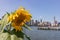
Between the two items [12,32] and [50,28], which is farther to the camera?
[50,28]

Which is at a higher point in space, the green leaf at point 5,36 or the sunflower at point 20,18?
the sunflower at point 20,18

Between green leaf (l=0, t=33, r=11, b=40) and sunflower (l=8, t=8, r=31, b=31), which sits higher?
sunflower (l=8, t=8, r=31, b=31)

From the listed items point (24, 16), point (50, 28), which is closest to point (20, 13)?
point (24, 16)

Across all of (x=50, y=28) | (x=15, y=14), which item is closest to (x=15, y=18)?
(x=15, y=14)

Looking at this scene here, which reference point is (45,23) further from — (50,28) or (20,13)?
(20,13)

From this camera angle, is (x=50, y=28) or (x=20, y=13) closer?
(x=20, y=13)

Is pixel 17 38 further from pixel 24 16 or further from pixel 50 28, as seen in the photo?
pixel 50 28
